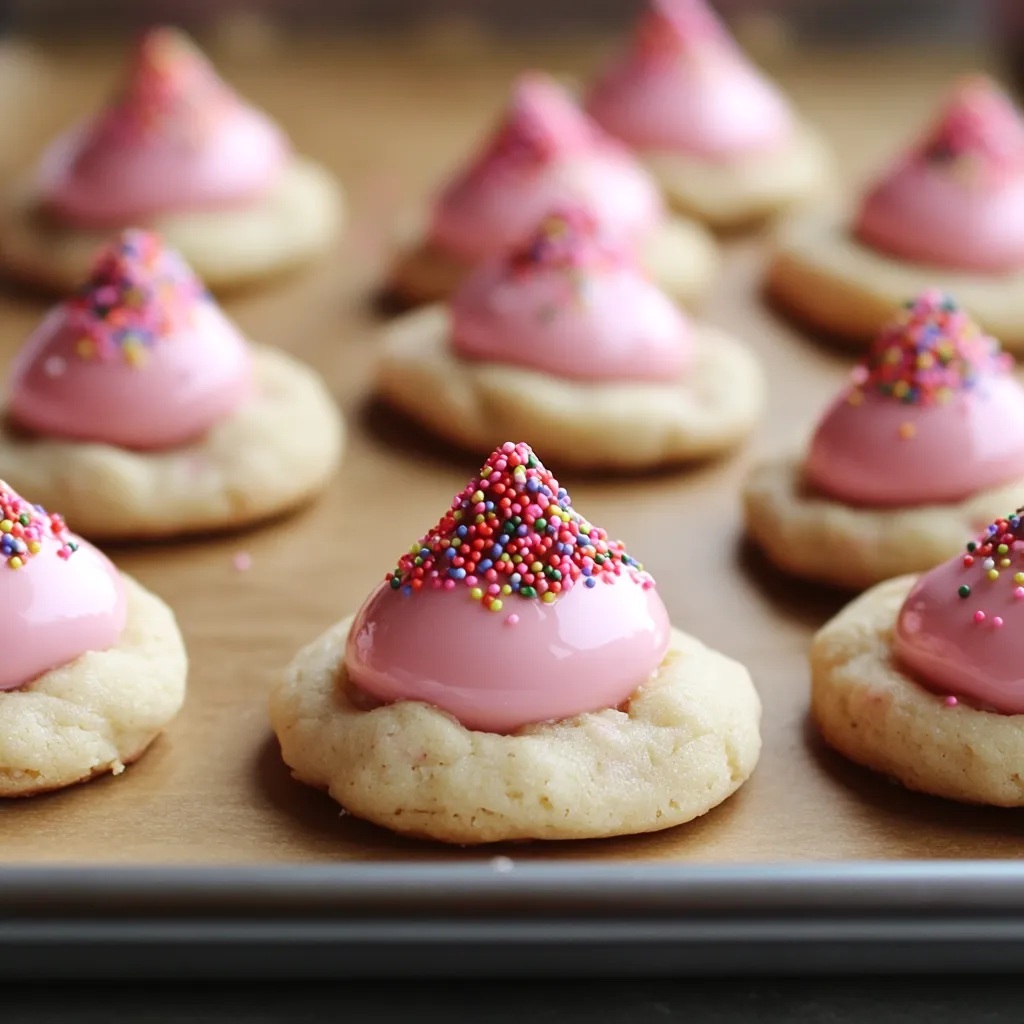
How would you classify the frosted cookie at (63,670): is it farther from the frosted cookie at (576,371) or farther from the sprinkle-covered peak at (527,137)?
the sprinkle-covered peak at (527,137)

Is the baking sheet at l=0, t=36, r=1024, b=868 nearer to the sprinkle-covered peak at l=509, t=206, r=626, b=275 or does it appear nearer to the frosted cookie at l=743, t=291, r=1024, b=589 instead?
the frosted cookie at l=743, t=291, r=1024, b=589

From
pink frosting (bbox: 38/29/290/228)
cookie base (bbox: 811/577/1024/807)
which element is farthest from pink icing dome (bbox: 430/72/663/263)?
cookie base (bbox: 811/577/1024/807)

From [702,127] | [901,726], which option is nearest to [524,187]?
[702,127]

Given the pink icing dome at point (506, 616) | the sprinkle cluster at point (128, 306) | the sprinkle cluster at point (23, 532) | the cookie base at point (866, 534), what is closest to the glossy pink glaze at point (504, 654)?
the pink icing dome at point (506, 616)

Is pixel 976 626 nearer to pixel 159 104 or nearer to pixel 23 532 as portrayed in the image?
pixel 23 532

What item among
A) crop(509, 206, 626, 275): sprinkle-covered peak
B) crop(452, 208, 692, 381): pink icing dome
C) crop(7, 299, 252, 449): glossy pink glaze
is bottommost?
crop(7, 299, 252, 449): glossy pink glaze

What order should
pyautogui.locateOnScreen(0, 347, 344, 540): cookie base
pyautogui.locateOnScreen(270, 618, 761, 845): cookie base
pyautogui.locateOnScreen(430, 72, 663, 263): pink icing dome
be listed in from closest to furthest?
1. pyautogui.locateOnScreen(270, 618, 761, 845): cookie base
2. pyautogui.locateOnScreen(0, 347, 344, 540): cookie base
3. pyautogui.locateOnScreen(430, 72, 663, 263): pink icing dome

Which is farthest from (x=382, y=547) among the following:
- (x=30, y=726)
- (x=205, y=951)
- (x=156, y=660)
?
(x=205, y=951)
